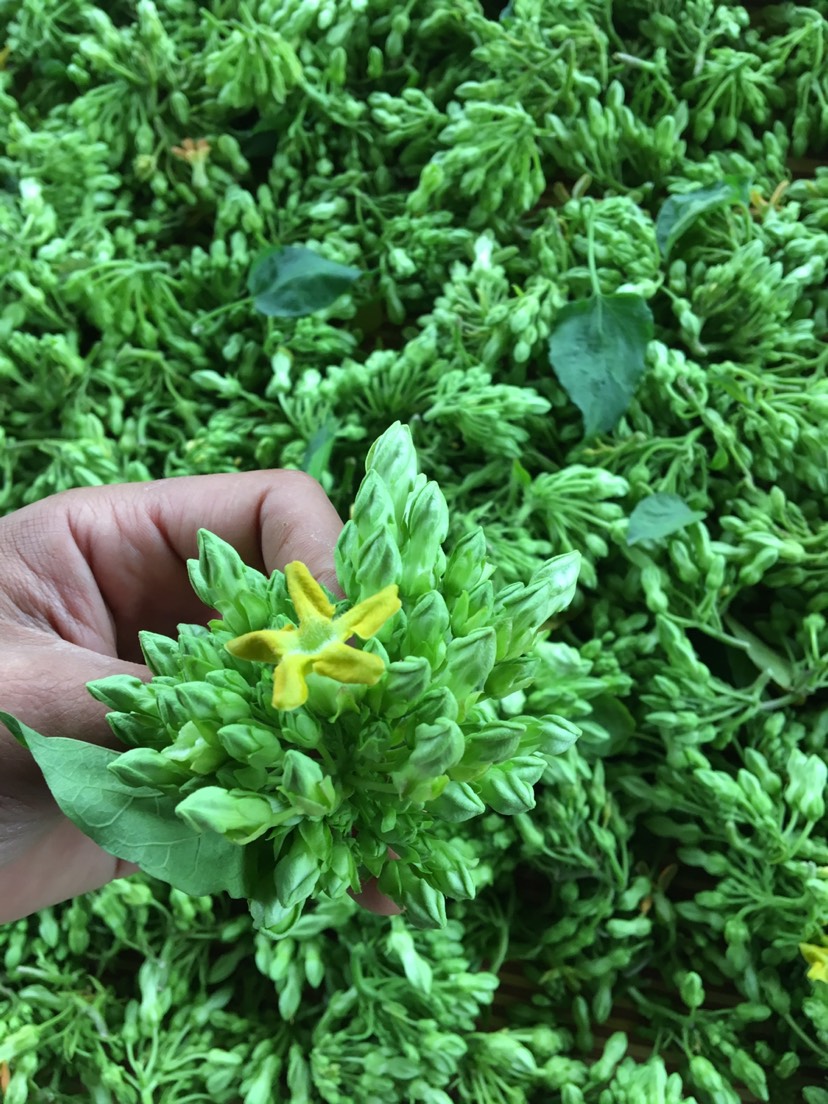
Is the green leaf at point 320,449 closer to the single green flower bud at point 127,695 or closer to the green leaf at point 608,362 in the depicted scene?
the green leaf at point 608,362

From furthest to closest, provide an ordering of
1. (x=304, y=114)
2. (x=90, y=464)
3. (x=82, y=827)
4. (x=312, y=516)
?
1. (x=304, y=114)
2. (x=90, y=464)
3. (x=312, y=516)
4. (x=82, y=827)

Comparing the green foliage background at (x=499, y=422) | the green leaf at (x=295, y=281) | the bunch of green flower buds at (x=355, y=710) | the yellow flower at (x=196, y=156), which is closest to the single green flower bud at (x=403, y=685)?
the bunch of green flower buds at (x=355, y=710)

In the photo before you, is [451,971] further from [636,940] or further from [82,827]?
[82,827]

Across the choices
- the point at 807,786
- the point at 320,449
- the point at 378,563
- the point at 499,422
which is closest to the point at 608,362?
the point at 499,422

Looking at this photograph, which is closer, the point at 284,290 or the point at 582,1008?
the point at 582,1008

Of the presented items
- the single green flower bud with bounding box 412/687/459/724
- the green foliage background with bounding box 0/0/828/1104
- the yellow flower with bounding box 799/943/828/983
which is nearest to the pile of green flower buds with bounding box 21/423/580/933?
the single green flower bud with bounding box 412/687/459/724

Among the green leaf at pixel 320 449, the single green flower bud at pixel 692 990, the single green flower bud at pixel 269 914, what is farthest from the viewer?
the green leaf at pixel 320 449

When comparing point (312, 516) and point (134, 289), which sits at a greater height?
point (134, 289)

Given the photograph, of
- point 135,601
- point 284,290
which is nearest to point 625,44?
point 284,290
